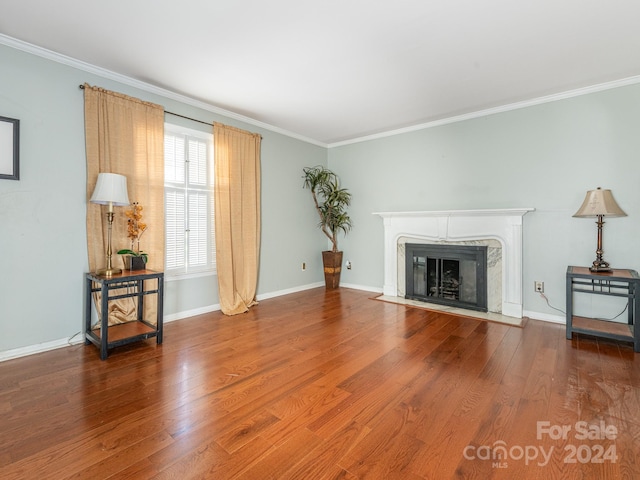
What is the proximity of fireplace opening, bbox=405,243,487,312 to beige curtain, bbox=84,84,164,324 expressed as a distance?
3.26 metres

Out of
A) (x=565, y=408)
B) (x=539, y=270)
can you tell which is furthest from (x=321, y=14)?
(x=539, y=270)

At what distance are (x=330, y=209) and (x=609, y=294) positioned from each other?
354 centimetres

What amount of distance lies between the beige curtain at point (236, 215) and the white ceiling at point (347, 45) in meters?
0.57

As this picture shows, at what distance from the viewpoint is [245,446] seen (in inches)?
59.3

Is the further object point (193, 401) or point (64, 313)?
point (64, 313)

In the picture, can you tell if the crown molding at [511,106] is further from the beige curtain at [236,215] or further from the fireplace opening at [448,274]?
the beige curtain at [236,215]

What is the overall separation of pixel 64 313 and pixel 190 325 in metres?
1.09

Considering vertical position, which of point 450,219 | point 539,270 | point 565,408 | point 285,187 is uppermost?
point 285,187

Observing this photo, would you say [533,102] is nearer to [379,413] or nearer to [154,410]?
[379,413]

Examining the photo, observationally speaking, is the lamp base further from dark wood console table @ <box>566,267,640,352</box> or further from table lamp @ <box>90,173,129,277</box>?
dark wood console table @ <box>566,267,640,352</box>

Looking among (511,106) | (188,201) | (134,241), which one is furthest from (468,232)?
(134,241)

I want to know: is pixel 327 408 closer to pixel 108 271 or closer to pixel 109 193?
pixel 108 271

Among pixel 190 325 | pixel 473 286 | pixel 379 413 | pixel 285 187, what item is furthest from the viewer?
pixel 285 187

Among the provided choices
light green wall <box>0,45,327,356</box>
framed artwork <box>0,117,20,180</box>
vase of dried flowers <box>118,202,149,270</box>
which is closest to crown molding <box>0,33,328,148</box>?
light green wall <box>0,45,327,356</box>
